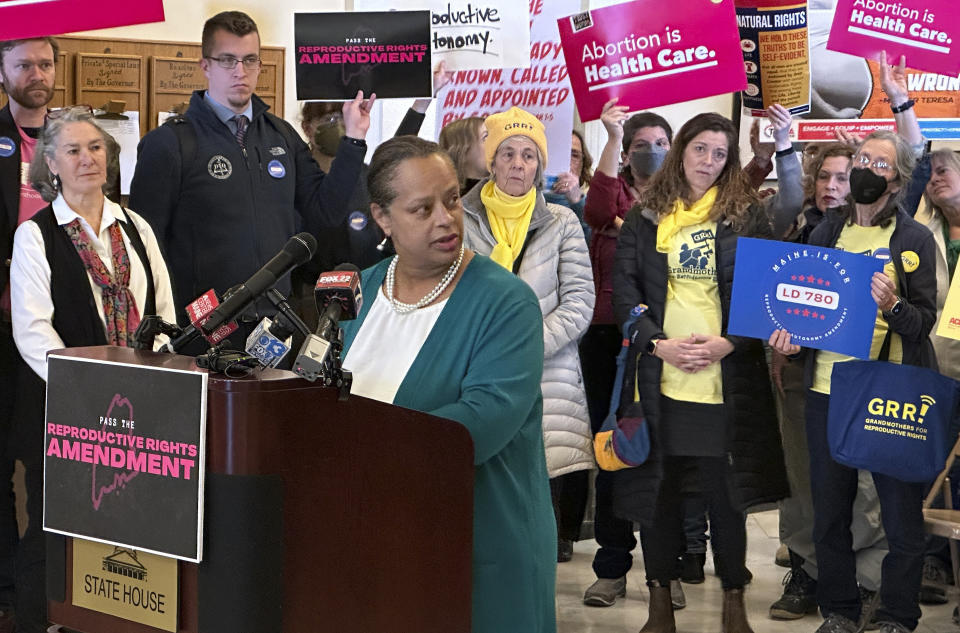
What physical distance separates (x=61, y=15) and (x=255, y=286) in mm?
2524

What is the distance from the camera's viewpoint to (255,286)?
1.60 m

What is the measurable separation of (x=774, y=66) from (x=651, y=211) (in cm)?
76

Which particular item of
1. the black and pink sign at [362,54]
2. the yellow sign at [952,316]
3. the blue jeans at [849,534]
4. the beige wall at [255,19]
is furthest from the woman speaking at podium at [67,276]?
the beige wall at [255,19]

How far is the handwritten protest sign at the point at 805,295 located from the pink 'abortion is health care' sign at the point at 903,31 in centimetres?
96

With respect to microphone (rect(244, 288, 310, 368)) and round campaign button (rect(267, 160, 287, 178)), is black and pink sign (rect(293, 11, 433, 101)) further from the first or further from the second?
microphone (rect(244, 288, 310, 368))

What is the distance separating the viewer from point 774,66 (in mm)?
4262

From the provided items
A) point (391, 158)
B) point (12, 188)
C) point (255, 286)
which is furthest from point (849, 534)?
point (12, 188)

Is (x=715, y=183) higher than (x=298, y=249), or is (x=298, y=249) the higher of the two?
(x=715, y=183)

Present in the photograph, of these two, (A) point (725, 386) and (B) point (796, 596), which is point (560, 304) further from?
(B) point (796, 596)

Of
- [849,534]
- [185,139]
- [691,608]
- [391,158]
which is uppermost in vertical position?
[185,139]

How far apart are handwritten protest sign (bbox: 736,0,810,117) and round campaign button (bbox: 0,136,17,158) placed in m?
2.56

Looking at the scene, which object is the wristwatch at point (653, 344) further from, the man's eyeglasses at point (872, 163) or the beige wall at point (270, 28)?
the beige wall at point (270, 28)

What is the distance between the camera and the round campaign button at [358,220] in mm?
4367

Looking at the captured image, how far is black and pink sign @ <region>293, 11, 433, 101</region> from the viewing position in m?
4.13
